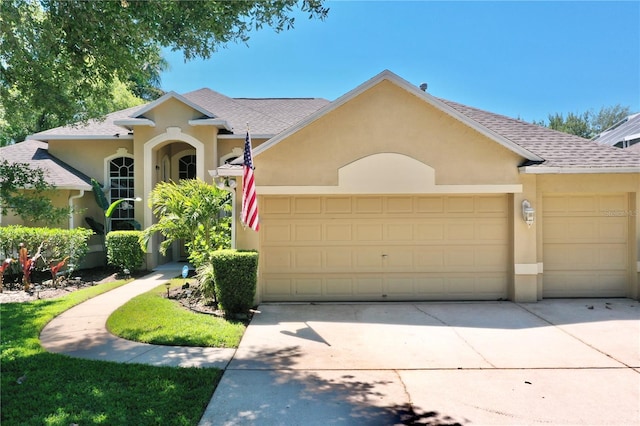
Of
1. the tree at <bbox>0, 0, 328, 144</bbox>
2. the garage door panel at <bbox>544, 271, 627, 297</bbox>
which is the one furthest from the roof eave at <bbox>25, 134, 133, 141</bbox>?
the garage door panel at <bbox>544, 271, 627, 297</bbox>

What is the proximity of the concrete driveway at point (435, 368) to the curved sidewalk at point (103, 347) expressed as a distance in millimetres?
473

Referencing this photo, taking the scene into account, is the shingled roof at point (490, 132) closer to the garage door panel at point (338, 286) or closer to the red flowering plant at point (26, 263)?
the garage door panel at point (338, 286)

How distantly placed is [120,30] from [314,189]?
4.58 meters

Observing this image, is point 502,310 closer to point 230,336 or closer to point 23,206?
point 230,336

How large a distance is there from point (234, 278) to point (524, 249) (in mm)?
6462

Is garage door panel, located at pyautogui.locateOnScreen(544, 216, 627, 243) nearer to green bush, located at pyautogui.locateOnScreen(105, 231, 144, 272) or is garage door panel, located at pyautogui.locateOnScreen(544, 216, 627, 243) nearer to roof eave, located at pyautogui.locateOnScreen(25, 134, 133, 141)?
green bush, located at pyautogui.locateOnScreen(105, 231, 144, 272)

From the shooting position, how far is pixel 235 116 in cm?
1503

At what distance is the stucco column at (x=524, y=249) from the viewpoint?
27.5 feet

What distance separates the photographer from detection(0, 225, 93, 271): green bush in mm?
10562

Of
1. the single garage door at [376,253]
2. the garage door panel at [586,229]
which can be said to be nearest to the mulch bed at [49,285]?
the single garage door at [376,253]

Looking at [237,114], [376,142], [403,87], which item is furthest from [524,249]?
[237,114]

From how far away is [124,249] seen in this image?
37.5ft

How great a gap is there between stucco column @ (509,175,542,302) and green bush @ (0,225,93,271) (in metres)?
12.0

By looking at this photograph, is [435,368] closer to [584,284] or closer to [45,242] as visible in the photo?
[584,284]
